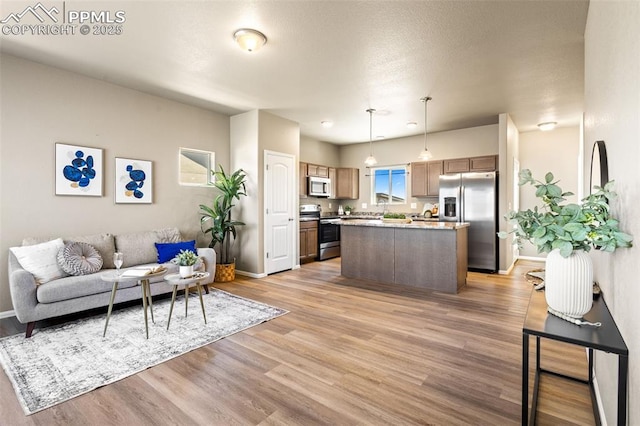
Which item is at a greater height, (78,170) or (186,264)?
(78,170)

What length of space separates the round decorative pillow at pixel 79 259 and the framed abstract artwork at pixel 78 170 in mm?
743

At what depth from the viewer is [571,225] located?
1.30 m

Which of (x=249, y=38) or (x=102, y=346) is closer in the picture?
(x=102, y=346)

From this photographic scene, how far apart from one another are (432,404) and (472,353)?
86 cm

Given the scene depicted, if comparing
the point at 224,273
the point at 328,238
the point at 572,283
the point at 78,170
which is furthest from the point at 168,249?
the point at 572,283

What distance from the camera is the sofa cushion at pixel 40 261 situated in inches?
122

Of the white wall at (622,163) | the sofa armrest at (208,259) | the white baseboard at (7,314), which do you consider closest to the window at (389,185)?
the sofa armrest at (208,259)

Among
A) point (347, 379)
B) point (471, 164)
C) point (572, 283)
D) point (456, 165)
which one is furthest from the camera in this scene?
point (456, 165)

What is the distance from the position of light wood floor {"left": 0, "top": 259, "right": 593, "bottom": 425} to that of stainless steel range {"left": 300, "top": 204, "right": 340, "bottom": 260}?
3386mm

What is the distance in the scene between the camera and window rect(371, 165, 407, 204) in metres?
7.49

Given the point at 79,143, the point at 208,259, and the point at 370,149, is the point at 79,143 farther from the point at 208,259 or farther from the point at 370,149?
the point at 370,149

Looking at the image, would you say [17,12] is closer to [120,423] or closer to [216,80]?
[216,80]

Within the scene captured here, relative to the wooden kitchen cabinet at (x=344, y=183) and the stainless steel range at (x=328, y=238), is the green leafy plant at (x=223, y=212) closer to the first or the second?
the stainless steel range at (x=328, y=238)

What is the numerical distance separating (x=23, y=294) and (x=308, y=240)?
454cm
